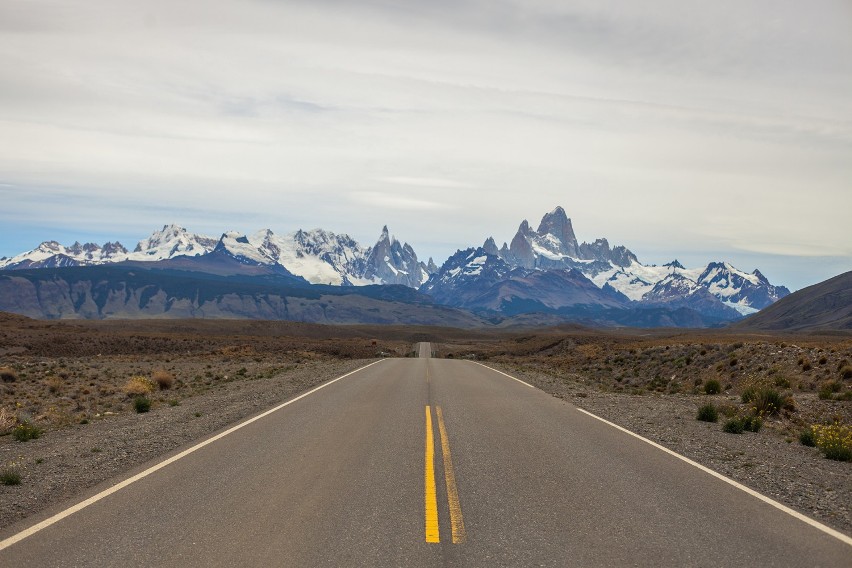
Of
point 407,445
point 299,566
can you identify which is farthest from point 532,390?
point 299,566

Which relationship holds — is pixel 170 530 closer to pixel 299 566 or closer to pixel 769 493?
pixel 299 566

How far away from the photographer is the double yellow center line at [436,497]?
769 centimetres

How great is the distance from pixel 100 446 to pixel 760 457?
12.8 metres

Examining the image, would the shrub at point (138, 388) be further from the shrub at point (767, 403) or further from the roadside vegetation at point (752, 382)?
the shrub at point (767, 403)

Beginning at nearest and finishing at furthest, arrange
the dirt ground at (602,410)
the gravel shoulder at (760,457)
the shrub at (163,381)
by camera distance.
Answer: the gravel shoulder at (760,457) < the dirt ground at (602,410) < the shrub at (163,381)

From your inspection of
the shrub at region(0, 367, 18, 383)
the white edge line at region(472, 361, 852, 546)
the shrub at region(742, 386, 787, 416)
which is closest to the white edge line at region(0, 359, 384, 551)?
the white edge line at region(472, 361, 852, 546)

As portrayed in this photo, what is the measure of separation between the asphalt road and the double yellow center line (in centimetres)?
3

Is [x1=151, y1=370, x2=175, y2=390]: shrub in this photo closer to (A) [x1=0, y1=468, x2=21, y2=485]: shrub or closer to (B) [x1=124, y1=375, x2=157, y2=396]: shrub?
(B) [x1=124, y1=375, x2=157, y2=396]: shrub

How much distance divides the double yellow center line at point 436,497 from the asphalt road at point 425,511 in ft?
0.11

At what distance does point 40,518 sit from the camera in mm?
8172

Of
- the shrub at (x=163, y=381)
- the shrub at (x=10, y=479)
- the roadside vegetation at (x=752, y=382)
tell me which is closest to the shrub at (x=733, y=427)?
the roadside vegetation at (x=752, y=382)

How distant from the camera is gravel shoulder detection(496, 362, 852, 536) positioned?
959 centimetres

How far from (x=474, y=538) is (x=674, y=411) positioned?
48.0 ft

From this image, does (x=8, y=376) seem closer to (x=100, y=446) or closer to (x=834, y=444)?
(x=100, y=446)
